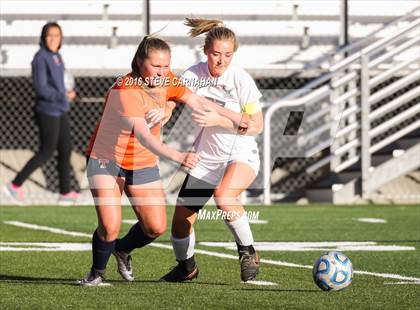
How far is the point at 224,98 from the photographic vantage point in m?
8.51

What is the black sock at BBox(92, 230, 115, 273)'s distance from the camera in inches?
309

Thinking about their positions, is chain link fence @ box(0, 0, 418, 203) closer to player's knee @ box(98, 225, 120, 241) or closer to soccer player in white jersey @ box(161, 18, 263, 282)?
soccer player in white jersey @ box(161, 18, 263, 282)

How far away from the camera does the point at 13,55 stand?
1780 cm

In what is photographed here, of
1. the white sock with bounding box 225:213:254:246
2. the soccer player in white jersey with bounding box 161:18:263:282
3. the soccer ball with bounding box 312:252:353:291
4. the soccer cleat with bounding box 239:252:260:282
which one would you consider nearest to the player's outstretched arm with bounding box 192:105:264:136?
the soccer player in white jersey with bounding box 161:18:263:282

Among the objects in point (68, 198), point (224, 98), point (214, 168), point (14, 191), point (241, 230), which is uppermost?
point (224, 98)

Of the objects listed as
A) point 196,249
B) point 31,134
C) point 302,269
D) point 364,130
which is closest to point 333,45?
point 364,130

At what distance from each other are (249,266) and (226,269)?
890 millimetres

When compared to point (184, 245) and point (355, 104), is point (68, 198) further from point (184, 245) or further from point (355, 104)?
point (184, 245)

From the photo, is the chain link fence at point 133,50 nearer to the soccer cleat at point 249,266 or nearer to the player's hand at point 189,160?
the soccer cleat at point 249,266

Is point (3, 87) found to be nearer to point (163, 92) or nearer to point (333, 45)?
point (333, 45)

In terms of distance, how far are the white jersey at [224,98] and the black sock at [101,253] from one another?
0.96 meters

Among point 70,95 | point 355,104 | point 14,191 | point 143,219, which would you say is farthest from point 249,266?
point 355,104

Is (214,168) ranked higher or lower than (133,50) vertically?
lower

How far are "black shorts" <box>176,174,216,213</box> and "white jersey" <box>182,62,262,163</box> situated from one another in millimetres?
193
